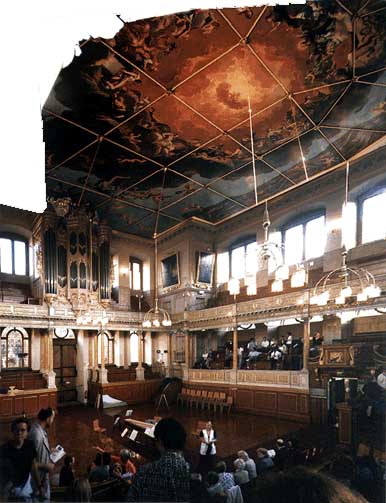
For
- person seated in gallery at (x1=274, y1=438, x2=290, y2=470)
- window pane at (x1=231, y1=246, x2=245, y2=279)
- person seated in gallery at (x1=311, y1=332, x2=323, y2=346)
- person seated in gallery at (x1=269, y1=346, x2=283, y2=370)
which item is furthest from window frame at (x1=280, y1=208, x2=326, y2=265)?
person seated in gallery at (x1=269, y1=346, x2=283, y2=370)

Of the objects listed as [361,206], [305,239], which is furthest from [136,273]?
[361,206]

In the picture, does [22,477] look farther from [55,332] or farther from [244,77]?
[244,77]

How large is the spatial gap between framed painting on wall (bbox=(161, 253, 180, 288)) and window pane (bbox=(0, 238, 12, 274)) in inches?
149

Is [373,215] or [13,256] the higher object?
[373,215]

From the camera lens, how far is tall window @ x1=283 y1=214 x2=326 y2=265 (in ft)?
18.0

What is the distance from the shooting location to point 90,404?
7.33 m

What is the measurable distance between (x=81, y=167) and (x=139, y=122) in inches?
70.5

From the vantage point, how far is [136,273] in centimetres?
820

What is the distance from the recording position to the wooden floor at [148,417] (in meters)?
5.54

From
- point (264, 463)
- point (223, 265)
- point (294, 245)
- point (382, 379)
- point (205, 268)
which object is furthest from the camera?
point (205, 268)

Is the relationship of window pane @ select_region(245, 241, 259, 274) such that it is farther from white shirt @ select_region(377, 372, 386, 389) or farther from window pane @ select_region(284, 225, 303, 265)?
white shirt @ select_region(377, 372, 386, 389)

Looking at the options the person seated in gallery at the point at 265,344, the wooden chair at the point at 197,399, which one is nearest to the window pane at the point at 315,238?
the person seated in gallery at the point at 265,344

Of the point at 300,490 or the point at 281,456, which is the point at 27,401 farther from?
the point at 300,490

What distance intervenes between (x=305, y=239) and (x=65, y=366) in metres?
5.55
